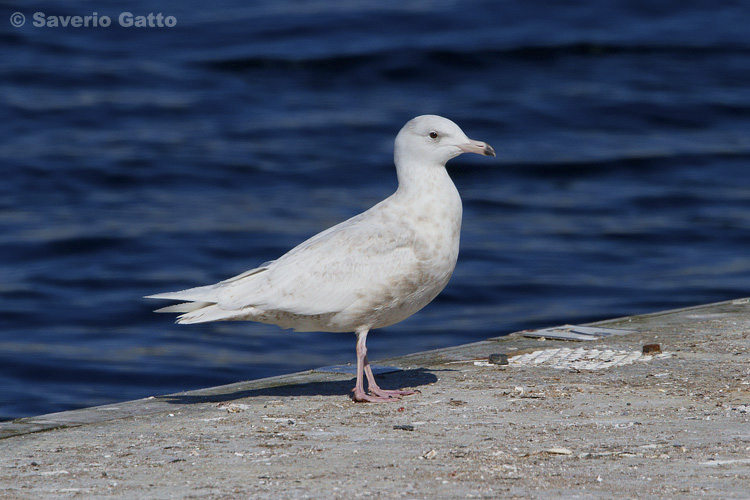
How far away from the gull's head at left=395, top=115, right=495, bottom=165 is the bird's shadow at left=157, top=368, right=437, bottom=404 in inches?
44.2

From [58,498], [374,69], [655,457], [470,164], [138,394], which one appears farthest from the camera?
[374,69]

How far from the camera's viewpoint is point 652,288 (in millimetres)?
12992

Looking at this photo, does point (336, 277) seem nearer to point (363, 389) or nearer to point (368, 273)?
point (368, 273)

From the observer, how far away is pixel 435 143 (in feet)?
19.0

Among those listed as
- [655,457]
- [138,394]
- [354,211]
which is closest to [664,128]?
[354,211]

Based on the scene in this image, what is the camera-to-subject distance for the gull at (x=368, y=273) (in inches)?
216

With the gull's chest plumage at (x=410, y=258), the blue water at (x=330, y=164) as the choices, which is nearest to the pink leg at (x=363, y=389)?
the gull's chest plumage at (x=410, y=258)

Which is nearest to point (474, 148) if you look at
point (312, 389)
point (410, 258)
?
point (410, 258)

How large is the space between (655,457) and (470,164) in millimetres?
15046

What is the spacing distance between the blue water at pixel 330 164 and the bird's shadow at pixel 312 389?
3800mm

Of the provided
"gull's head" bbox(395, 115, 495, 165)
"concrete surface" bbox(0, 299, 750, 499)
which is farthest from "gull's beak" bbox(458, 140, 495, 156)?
"concrete surface" bbox(0, 299, 750, 499)

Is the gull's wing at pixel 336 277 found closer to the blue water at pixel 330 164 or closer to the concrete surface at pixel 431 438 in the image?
the concrete surface at pixel 431 438

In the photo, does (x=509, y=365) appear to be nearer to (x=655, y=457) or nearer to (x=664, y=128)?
(x=655, y=457)

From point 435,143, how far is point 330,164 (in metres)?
12.5
